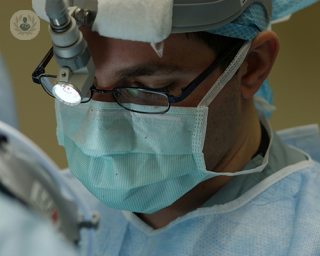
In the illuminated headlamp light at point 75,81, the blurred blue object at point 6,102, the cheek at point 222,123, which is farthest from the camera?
the cheek at point 222,123

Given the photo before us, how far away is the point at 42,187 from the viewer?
0.38 meters

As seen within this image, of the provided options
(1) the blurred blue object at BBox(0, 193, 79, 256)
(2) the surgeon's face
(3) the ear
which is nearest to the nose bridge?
(2) the surgeon's face

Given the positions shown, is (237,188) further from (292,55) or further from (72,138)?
(292,55)

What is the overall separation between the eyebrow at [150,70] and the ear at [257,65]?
26cm

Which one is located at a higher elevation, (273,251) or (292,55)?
(292,55)

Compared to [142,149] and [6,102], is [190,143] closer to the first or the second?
[142,149]

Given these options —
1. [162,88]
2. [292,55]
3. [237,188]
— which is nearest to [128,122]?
[162,88]

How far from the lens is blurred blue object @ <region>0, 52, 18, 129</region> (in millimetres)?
543

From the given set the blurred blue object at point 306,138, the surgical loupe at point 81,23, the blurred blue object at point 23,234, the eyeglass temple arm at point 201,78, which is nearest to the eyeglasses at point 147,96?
the eyeglass temple arm at point 201,78

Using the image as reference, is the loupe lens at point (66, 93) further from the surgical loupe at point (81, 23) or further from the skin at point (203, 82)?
the skin at point (203, 82)

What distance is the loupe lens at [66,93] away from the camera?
0.72 metres

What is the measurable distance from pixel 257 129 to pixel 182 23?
1.97ft

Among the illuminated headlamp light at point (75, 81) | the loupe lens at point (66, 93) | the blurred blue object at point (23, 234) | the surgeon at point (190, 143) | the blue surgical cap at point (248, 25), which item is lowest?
the surgeon at point (190, 143)

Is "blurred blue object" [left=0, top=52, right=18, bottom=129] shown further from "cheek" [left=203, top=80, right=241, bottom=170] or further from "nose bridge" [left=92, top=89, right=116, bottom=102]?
"cheek" [left=203, top=80, right=241, bottom=170]
